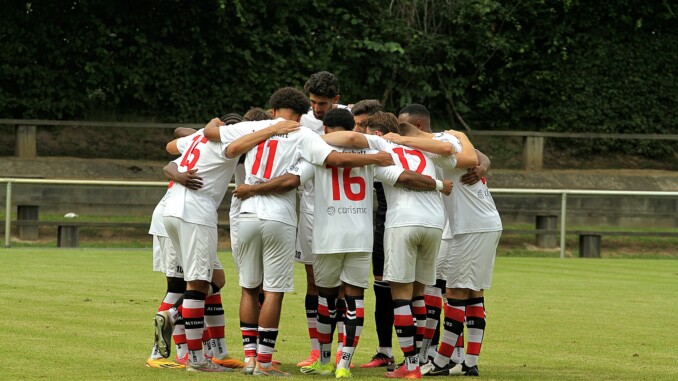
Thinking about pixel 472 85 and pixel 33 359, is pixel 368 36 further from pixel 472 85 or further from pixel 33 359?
pixel 33 359

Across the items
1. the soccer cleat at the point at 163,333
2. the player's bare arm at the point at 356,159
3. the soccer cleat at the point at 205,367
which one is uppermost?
the player's bare arm at the point at 356,159

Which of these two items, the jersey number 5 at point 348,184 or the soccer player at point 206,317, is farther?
the soccer player at point 206,317

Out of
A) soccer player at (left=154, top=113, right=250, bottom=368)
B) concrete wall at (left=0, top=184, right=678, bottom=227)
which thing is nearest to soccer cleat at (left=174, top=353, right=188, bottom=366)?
soccer player at (left=154, top=113, right=250, bottom=368)

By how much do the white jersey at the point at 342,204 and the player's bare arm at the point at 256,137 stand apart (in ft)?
0.86

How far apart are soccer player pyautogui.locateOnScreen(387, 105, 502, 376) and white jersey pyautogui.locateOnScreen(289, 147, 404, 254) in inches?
26.6

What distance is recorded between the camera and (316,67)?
28.0m

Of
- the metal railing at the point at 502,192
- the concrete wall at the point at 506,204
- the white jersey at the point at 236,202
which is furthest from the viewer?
the concrete wall at the point at 506,204

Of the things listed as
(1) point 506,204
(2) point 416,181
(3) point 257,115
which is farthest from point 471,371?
(1) point 506,204

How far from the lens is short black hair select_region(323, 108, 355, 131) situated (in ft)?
29.0

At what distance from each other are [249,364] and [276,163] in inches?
57.1

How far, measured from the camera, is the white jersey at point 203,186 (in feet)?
29.3

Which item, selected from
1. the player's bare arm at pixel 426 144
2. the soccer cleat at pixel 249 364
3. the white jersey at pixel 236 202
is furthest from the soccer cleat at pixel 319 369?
the player's bare arm at pixel 426 144

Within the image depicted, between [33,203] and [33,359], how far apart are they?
46.0 ft

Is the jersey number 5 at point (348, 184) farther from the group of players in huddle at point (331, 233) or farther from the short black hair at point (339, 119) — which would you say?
the short black hair at point (339, 119)
